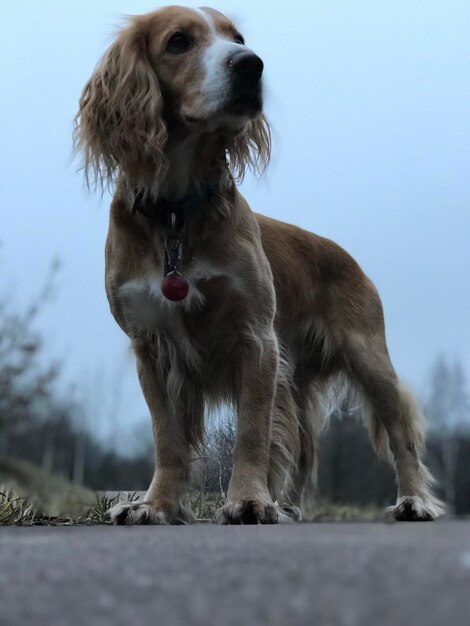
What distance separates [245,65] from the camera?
3520mm

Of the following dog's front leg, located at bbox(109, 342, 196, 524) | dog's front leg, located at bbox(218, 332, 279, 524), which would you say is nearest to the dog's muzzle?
dog's front leg, located at bbox(218, 332, 279, 524)

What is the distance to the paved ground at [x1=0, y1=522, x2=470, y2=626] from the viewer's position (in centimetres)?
98

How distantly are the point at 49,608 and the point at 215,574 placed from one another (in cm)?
28

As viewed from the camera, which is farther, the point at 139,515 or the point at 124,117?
the point at 124,117

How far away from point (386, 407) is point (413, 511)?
98 centimetres

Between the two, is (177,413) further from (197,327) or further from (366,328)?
(366,328)

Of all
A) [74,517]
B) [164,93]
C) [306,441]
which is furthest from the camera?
[306,441]

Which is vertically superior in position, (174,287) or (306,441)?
(174,287)

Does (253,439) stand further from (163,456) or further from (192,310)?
(192,310)

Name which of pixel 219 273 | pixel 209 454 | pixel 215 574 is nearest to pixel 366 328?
pixel 209 454

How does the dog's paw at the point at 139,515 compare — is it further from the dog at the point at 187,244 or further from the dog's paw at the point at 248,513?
the dog's paw at the point at 248,513

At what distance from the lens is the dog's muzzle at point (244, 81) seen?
138 inches

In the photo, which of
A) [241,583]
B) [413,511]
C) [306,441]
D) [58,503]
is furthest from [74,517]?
[241,583]

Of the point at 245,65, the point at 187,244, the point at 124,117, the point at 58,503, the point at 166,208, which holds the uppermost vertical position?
the point at 245,65
